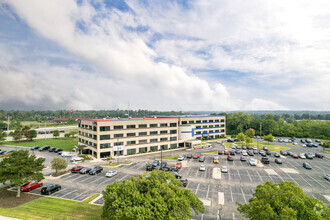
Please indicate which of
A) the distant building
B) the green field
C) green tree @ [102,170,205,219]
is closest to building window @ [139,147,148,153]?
the distant building

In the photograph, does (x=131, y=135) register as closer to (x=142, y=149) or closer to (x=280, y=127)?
(x=142, y=149)

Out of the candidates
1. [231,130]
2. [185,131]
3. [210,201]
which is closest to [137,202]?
[210,201]

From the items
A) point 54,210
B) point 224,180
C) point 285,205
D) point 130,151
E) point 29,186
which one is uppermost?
point 285,205

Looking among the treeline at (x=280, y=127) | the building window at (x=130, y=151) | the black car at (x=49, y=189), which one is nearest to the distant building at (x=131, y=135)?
the building window at (x=130, y=151)

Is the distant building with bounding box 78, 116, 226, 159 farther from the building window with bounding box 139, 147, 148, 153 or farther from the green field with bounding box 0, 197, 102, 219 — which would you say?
the green field with bounding box 0, 197, 102, 219

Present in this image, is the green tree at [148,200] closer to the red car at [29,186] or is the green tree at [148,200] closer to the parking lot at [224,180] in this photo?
the parking lot at [224,180]

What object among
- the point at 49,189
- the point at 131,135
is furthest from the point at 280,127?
the point at 49,189
